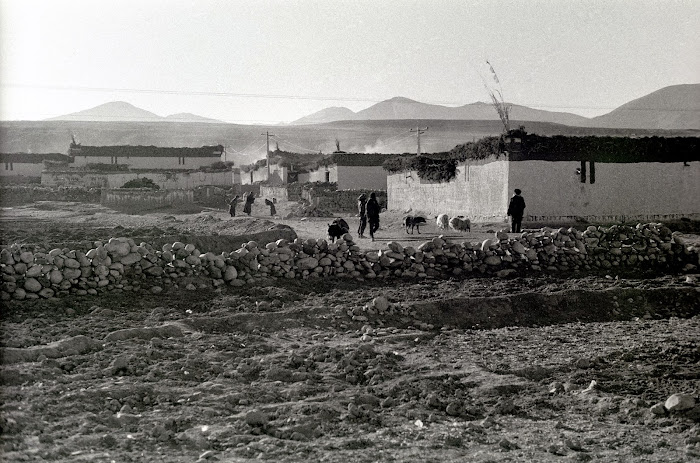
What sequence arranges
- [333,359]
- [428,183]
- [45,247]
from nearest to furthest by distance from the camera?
[333,359] → [45,247] → [428,183]

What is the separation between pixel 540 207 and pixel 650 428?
1552cm

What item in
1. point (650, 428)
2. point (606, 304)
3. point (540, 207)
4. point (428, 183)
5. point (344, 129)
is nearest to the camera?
point (650, 428)

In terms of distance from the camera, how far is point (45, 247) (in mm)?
13109

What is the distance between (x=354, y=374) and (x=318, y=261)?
4587 millimetres

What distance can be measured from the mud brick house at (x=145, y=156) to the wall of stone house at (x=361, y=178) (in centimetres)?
2434

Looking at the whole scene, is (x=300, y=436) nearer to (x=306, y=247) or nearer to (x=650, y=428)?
(x=650, y=428)

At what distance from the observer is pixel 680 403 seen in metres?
5.04

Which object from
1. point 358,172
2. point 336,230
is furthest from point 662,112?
point 336,230

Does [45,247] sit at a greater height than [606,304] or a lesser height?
greater

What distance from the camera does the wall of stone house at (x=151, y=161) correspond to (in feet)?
180

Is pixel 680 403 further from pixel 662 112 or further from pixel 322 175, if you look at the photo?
pixel 662 112

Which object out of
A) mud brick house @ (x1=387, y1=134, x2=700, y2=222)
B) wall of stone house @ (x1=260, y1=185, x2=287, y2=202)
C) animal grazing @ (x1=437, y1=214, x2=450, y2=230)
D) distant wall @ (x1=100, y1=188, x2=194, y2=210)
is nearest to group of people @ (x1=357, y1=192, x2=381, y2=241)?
animal grazing @ (x1=437, y1=214, x2=450, y2=230)

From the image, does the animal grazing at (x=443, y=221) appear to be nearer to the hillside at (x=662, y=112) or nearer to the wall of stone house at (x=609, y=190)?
the wall of stone house at (x=609, y=190)

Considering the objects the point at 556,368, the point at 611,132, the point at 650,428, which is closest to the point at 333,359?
the point at 556,368
